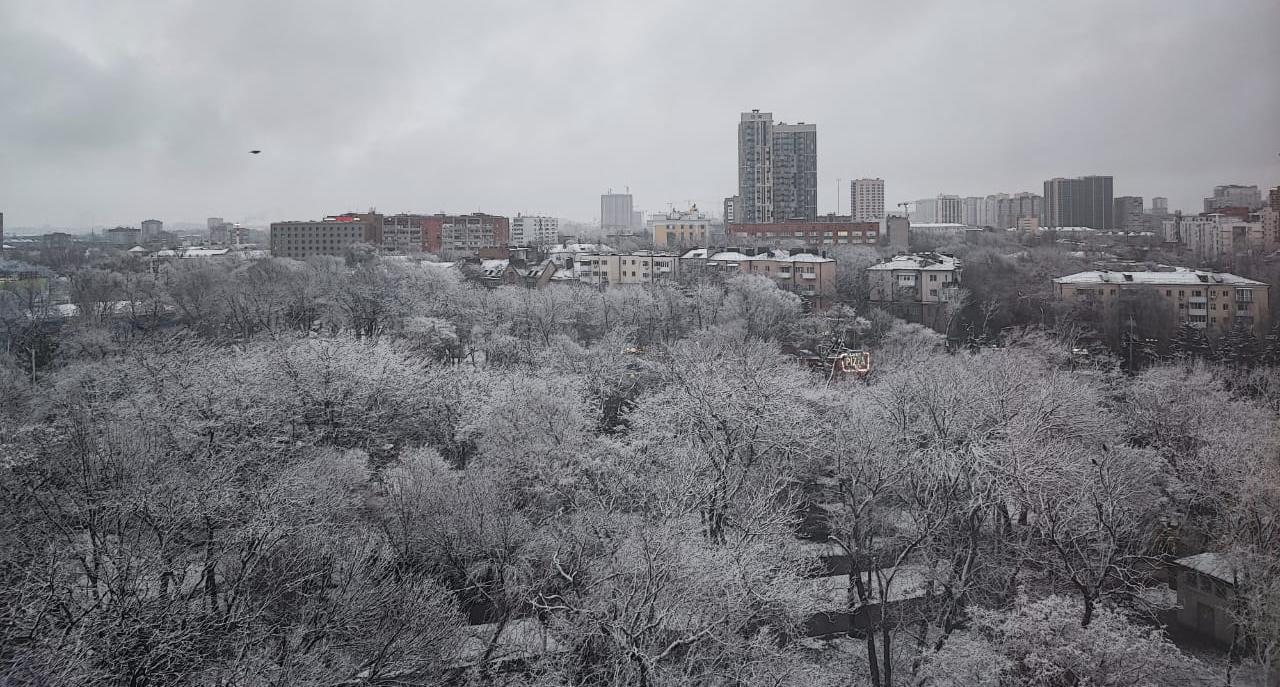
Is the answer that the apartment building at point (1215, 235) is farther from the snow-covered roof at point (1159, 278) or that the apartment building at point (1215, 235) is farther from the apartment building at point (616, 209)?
the apartment building at point (616, 209)

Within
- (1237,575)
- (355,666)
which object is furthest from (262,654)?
(1237,575)

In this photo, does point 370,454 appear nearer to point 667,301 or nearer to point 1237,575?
point 1237,575

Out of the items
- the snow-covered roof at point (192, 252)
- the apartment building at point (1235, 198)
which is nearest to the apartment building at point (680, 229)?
the snow-covered roof at point (192, 252)

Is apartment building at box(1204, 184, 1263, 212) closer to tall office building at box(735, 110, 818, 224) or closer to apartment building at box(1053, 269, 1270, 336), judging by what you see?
apartment building at box(1053, 269, 1270, 336)

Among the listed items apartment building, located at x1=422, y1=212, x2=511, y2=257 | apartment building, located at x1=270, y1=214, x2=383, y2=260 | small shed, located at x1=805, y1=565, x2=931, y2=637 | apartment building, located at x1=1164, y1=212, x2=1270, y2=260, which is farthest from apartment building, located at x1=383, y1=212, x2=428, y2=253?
small shed, located at x1=805, y1=565, x2=931, y2=637

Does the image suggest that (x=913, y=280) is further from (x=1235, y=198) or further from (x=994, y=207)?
(x=994, y=207)

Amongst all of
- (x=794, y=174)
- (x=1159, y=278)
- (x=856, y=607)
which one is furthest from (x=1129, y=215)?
(x=794, y=174)
